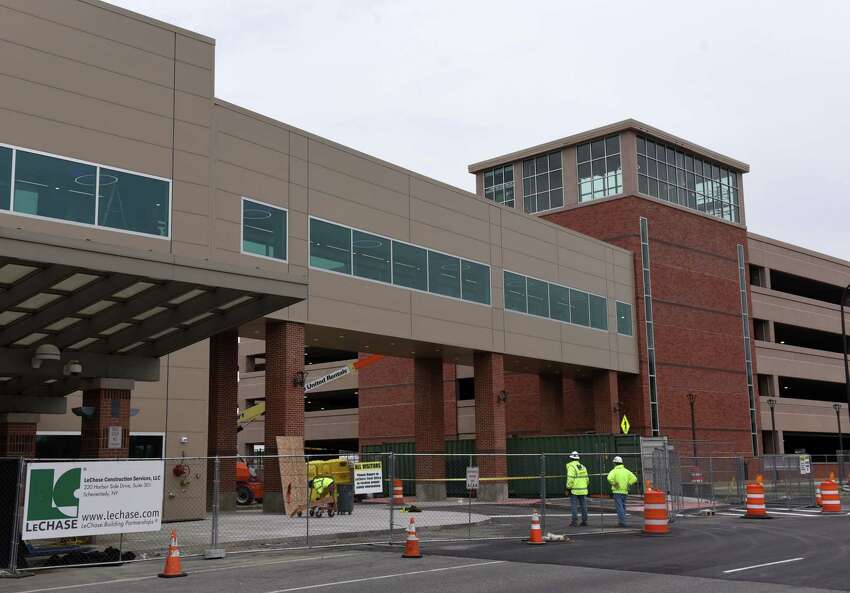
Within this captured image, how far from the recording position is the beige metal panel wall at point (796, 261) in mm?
64750

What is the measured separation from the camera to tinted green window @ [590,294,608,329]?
48188 mm

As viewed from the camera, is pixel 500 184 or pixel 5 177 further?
pixel 500 184

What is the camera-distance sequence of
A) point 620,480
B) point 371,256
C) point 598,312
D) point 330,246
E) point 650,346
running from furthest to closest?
1. point 650,346
2. point 598,312
3. point 371,256
4. point 330,246
5. point 620,480

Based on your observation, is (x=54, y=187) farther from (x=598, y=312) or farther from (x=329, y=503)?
(x=598, y=312)

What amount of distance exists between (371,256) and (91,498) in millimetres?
19949

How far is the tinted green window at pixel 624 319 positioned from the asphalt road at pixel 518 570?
29493 mm

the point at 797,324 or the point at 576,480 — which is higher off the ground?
the point at 797,324

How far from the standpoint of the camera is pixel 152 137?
1038 inches

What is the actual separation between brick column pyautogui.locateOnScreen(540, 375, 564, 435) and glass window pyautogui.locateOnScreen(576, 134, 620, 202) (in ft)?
37.6

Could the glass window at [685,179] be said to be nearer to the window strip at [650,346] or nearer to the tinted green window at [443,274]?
the window strip at [650,346]

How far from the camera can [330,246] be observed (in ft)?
108

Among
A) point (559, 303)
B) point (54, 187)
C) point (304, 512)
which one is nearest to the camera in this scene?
point (54, 187)

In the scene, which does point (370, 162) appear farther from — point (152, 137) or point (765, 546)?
point (765, 546)

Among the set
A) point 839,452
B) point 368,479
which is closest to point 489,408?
point 839,452
